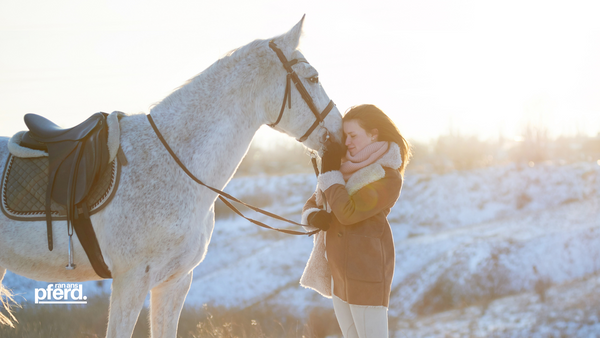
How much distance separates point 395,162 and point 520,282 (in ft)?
26.0

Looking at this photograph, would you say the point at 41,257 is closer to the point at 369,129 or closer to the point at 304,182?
the point at 369,129

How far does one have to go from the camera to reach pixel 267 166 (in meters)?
16.3

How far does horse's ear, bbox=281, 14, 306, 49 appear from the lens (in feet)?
9.43

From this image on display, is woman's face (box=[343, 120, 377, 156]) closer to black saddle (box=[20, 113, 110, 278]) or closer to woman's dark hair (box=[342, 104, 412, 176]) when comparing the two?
woman's dark hair (box=[342, 104, 412, 176])

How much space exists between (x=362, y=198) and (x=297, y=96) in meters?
0.86

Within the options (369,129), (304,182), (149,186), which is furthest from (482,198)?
(149,186)

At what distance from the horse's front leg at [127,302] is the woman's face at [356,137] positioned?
5.33 feet

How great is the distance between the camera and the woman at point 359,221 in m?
2.56

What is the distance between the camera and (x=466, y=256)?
9352 millimetres

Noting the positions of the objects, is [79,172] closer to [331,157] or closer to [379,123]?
[331,157]

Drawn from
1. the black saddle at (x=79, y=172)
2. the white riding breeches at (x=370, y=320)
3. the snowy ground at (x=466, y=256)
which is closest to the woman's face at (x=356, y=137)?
the white riding breeches at (x=370, y=320)

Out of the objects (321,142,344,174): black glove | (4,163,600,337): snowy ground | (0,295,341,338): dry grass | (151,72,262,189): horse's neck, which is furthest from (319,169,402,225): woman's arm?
(4,163,600,337): snowy ground

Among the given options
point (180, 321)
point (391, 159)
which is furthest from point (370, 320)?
point (180, 321)

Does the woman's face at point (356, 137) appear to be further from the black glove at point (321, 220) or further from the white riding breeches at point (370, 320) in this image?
the white riding breeches at point (370, 320)
